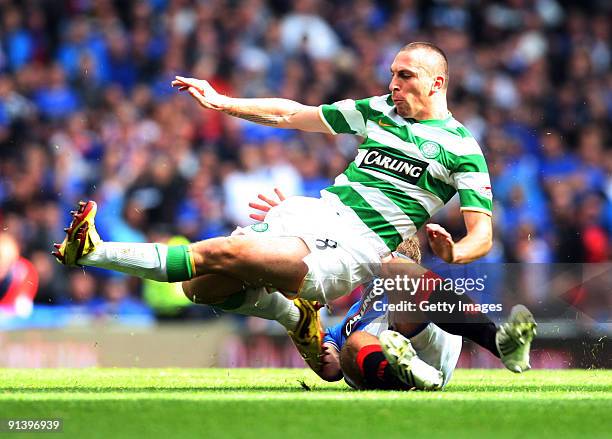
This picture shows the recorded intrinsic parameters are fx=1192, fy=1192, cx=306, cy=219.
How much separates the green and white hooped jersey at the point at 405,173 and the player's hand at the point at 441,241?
1.81 feet

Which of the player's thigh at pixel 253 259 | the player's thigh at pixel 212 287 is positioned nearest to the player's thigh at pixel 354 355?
the player's thigh at pixel 253 259

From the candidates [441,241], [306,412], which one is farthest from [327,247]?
[306,412]

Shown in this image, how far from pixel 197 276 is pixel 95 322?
4686 mm

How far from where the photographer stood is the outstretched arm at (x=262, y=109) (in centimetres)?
697

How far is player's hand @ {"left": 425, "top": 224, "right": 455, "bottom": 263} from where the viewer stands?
19.5 ft

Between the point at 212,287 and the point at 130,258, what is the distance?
69 cm

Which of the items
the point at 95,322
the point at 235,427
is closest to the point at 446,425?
the point at 235,427

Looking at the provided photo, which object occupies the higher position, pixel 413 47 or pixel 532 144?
pixel 413 47

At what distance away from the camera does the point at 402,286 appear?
683cm

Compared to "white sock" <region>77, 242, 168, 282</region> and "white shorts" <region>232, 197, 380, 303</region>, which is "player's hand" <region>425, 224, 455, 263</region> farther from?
Answer: "white sock" <region>77, 242, 168, 282</region>

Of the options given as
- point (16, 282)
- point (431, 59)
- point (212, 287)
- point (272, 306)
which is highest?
point (431, 59)

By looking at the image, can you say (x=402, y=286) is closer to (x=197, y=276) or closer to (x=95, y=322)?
(x=197, y=276)

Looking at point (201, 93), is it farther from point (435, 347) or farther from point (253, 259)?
point (435, 347)

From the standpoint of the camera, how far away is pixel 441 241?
599cm
